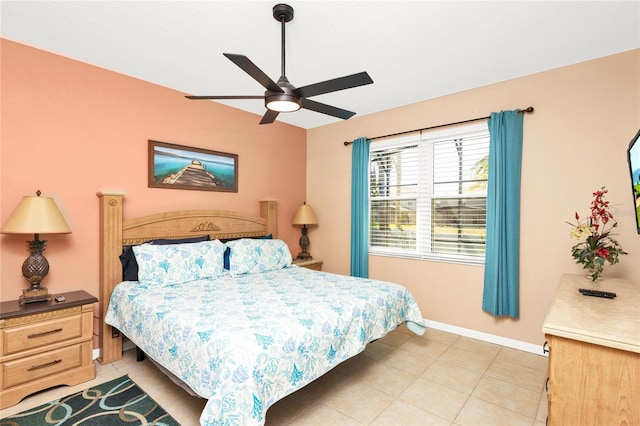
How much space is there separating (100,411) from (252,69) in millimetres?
2459

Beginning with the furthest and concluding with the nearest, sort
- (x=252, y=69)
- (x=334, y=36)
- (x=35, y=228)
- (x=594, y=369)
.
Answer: (x=334, y=36) → (x=35, y=228) → (x=252, y=69) → (x=594, y=369)

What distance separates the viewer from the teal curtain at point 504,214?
3.10m

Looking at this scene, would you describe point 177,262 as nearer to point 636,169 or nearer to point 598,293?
point 598,293

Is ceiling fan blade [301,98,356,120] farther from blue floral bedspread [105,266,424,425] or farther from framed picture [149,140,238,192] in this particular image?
framed picture [149,140,238,192]

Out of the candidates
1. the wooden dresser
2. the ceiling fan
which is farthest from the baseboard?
the ceiling fan

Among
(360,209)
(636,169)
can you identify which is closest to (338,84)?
(636,169)

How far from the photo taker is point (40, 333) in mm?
2271

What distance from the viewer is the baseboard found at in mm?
3066

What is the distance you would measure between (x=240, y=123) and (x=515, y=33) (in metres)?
3.07

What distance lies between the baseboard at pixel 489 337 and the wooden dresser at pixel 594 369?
183cm

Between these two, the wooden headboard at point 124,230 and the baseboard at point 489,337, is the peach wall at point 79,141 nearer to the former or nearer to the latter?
the wooden headboard at point 124,230

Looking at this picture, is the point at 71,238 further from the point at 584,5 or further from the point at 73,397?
the point at 584,5

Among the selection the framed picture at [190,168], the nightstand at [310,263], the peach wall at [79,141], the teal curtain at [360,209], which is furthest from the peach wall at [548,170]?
the peach wall at [79,141]

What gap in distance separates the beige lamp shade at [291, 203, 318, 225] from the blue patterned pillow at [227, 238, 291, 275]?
2.66ft
